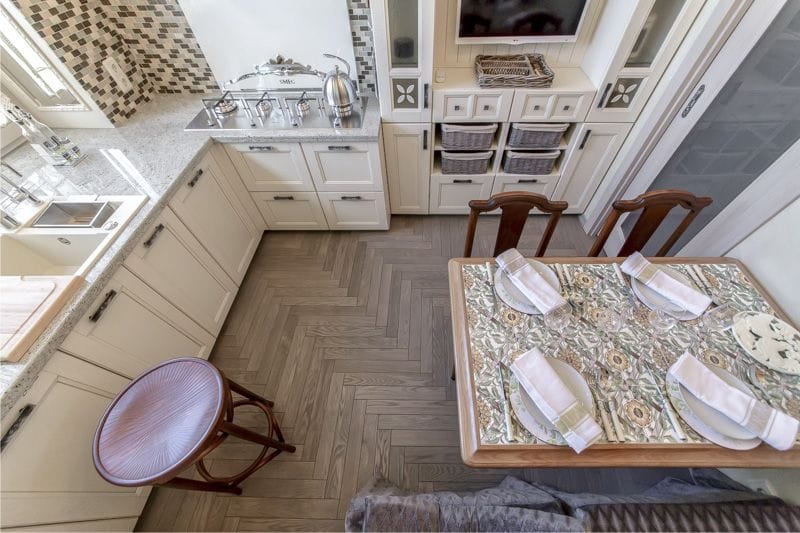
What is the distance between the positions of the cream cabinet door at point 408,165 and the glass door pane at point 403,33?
12.9 inches

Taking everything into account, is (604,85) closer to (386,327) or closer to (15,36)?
(386,327)

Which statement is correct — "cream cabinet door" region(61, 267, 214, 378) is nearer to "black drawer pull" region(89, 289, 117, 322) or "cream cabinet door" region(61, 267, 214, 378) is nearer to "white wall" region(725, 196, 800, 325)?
"black drawer pull" region(89, 289, 117, 322)

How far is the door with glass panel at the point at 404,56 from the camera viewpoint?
1431 mm

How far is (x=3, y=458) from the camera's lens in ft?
2.91

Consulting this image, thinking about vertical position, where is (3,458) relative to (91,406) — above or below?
above

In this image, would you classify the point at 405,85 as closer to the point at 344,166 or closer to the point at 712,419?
the point at 344,166

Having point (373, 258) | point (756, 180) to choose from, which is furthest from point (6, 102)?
→ point (756, 180)

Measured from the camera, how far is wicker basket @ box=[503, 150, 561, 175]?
1941mm

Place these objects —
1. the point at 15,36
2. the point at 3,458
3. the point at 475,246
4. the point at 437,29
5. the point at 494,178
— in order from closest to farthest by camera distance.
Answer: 1. the point at 3,458
2. the point at 15,36
3. the point at 437,29
4. the point at 494,178
5. the point at 475,246

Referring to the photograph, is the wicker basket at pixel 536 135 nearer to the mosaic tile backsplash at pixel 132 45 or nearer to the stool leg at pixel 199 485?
the mosaic tile backsplash at pixel 132 45

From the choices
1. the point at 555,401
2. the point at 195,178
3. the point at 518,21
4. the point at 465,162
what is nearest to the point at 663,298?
the point at 555,401

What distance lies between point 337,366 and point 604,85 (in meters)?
2.03

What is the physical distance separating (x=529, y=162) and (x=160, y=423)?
2.18 metres

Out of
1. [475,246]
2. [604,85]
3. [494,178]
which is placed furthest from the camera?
[475,246]
